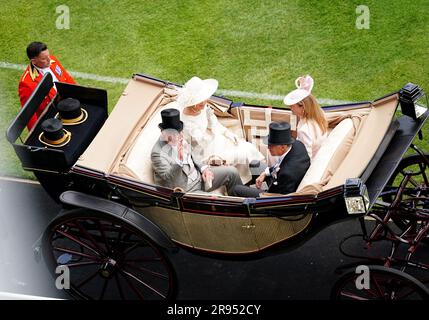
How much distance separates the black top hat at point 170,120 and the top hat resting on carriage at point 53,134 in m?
0.79

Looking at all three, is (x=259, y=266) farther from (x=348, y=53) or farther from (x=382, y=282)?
(x=348, y=53)

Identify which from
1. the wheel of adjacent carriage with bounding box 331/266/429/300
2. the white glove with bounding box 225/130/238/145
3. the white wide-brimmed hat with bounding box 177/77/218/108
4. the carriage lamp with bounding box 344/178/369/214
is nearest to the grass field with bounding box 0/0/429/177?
the white glove with bounding box 225/130/238/145

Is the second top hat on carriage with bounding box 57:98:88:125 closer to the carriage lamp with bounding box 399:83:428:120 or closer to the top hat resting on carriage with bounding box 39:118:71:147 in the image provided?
the top hat resting on carriage with bounding box 39:118:71:147

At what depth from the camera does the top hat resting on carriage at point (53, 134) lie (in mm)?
6633

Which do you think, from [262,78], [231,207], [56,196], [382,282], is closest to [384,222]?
[382,282]

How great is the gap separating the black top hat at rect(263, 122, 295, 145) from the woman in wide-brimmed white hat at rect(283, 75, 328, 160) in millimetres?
311

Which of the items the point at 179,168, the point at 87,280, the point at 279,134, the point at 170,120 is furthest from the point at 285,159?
the point at 87,280

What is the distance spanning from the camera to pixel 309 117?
684cm

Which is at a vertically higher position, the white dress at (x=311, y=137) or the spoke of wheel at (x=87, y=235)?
the white dress at (x=311, y=137)

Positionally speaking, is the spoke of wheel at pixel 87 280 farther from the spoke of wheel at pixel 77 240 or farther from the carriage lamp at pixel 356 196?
the carriage lamp at pixel 356 196

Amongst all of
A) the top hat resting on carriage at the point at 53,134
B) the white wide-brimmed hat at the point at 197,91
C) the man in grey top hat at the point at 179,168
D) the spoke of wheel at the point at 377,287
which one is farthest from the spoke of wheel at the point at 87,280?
the spoke of wheel at the point at 377,287

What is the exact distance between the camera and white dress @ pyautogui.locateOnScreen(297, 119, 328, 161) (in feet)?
22.2

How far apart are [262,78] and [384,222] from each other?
135 inches

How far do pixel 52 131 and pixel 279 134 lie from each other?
5.87ft
